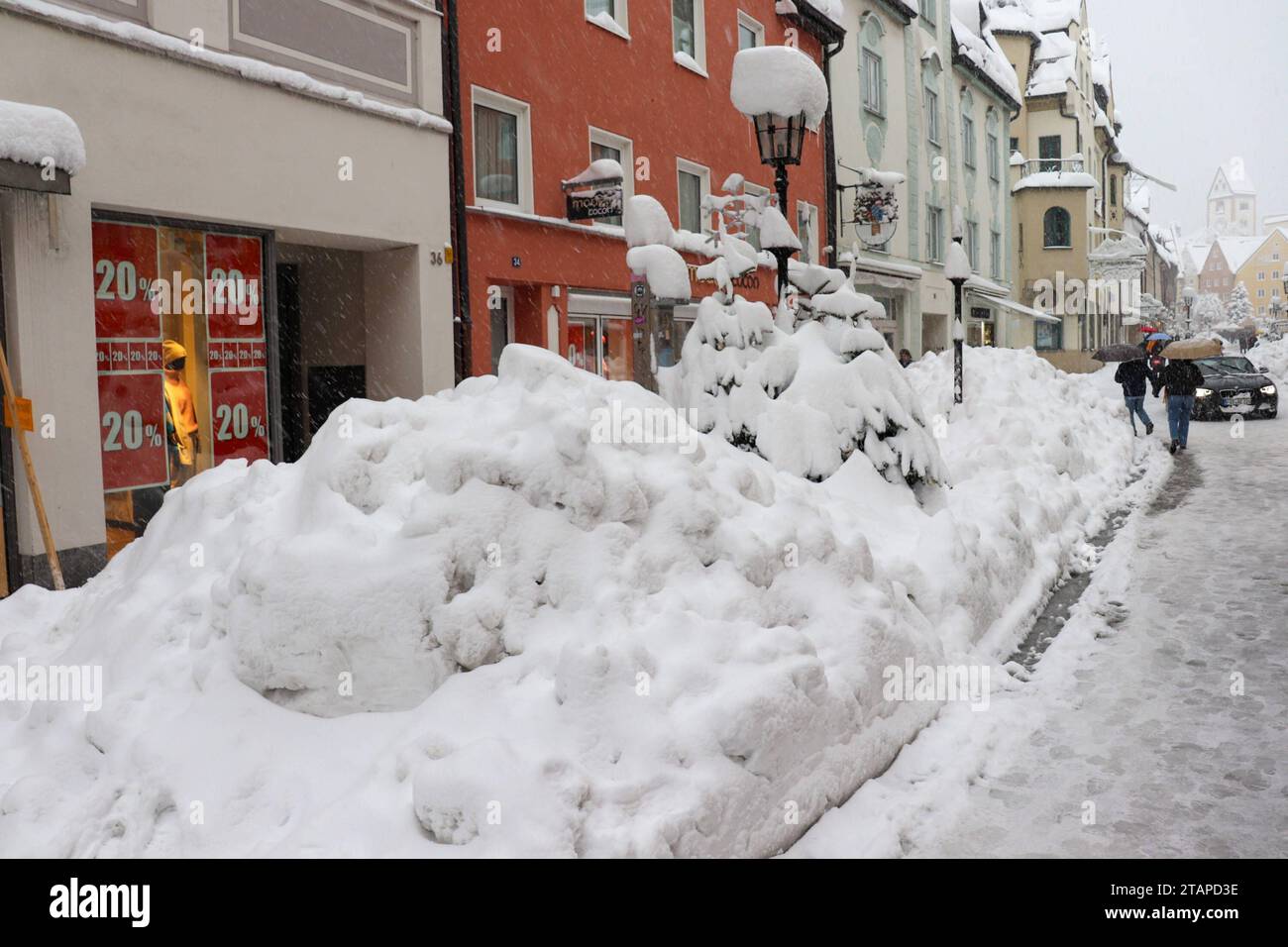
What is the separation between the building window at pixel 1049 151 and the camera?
151 feet

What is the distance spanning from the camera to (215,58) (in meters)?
8.72

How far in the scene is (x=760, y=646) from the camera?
4168mm

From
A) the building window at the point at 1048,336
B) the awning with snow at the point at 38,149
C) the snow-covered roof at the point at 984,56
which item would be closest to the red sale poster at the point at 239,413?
the awning with snow at the point at 38,149

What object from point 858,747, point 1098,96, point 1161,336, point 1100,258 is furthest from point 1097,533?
point 1098,96

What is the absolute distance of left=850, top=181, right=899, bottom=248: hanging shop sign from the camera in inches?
896

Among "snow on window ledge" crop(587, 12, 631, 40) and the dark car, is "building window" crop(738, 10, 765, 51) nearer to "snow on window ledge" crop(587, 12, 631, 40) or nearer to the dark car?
"snow on window ledge" crop(587, 12, 631, 40)

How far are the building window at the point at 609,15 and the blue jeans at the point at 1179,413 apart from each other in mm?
9618

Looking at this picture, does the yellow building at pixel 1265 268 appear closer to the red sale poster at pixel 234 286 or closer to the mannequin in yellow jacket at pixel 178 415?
the red sale poster at pixel 234 286

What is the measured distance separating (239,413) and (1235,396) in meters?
19.7

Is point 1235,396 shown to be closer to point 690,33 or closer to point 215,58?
point 690,33

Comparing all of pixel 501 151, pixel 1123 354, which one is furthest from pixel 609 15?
pixel 1123 354

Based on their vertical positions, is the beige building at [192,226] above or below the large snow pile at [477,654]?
above

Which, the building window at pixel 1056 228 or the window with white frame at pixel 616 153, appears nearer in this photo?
the window with white frame at pixel 616 153

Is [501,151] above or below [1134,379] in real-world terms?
above
